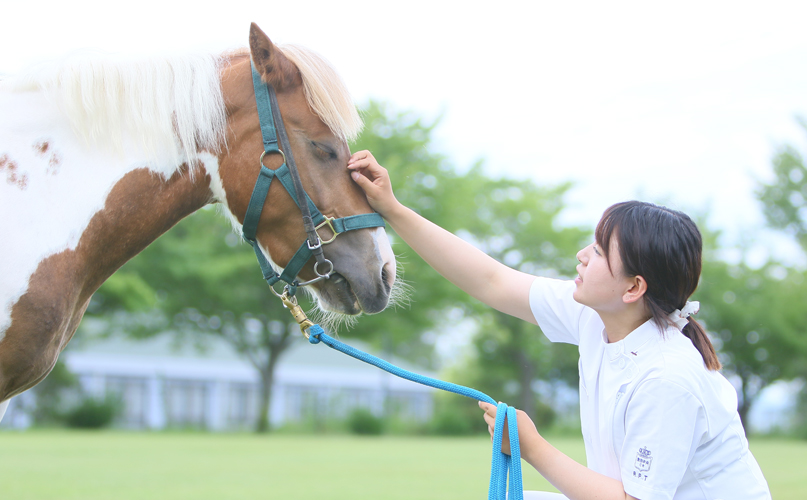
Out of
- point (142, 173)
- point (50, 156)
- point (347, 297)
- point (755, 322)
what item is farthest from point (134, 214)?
point (755, 322)

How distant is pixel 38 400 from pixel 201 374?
31.8 feet

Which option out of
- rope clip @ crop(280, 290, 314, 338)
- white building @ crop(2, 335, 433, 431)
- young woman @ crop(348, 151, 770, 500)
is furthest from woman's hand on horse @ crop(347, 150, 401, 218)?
white building @ crop(2, 335, 433, 431)

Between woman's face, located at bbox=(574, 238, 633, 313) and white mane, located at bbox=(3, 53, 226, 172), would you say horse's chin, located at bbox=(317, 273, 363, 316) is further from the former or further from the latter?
woman's face, located at bbox=(574, 238, 633, 313)

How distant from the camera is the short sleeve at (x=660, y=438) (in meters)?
1.72

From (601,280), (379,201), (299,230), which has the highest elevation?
(379,201)

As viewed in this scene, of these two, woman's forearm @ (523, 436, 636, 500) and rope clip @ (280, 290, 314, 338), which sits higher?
rope clip @ (280, 290, 314, 338)

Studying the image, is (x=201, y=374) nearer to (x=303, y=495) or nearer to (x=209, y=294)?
(x=209, y=294)

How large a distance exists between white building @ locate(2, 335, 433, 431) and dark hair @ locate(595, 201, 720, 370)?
2310 centimetres

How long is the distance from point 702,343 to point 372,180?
1267 mm

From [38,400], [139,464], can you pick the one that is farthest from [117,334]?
[139,464]

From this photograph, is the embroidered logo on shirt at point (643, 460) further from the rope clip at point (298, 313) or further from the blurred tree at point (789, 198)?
the blurred tree at point (789, 198)

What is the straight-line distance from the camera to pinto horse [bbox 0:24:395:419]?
5.98ft

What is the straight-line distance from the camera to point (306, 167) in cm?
217

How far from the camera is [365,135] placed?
21.6m
